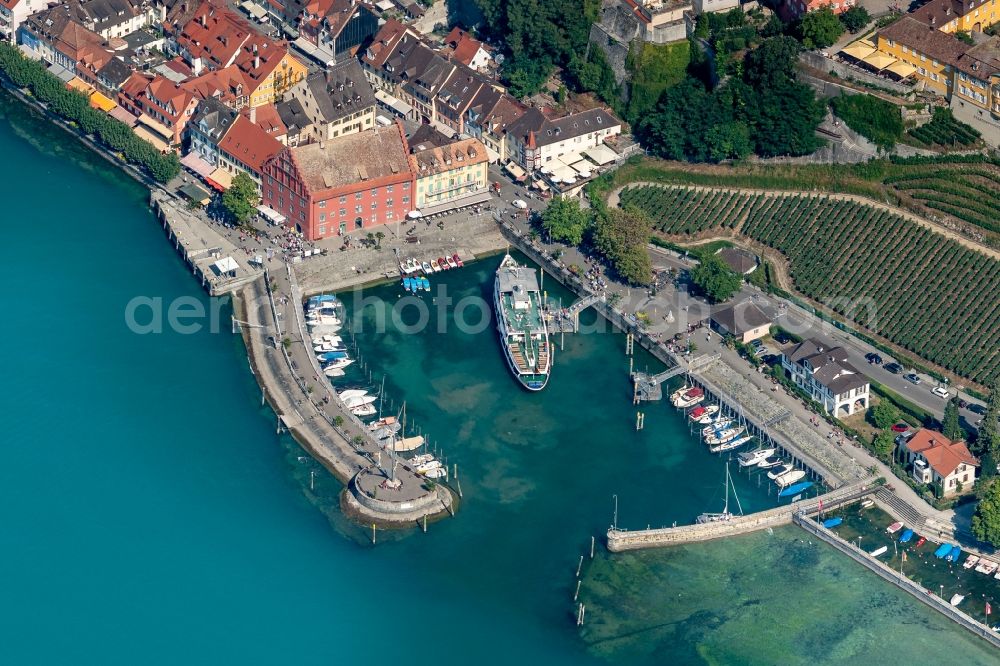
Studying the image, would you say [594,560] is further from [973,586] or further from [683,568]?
[973,586]

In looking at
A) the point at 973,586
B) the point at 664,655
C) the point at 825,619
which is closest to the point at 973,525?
the point at 973,586

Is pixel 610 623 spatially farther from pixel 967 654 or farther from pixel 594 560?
pixel 967 654

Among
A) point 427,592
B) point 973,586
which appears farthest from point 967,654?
point 427,592

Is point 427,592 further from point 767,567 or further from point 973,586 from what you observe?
point 973,586

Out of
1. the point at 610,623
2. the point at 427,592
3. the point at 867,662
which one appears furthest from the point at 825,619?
the point at 427,592

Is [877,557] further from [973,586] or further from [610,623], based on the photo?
[610,623]
